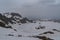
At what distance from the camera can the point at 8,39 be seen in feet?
55.2

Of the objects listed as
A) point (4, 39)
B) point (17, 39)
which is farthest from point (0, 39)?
point (17, 39)

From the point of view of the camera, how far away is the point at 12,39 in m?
16.9

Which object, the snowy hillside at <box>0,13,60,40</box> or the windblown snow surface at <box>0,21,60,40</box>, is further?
the snowy hillside at <box>0,13,60,40</box>

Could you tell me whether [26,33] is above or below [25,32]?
below

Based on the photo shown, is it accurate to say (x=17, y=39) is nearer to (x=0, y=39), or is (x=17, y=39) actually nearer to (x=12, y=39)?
(x=12, y=39)

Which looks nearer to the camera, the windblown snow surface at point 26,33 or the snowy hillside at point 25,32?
the windblown snow surface at point 26,33

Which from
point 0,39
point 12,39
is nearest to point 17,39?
point 12,39

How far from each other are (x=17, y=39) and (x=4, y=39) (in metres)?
1.38

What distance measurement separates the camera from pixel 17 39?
17.2 m

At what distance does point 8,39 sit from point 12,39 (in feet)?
1.31

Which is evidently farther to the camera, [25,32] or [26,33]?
[25,32]

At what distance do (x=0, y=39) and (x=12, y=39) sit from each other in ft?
4.02

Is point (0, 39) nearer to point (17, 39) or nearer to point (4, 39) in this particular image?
point (4, 39)
